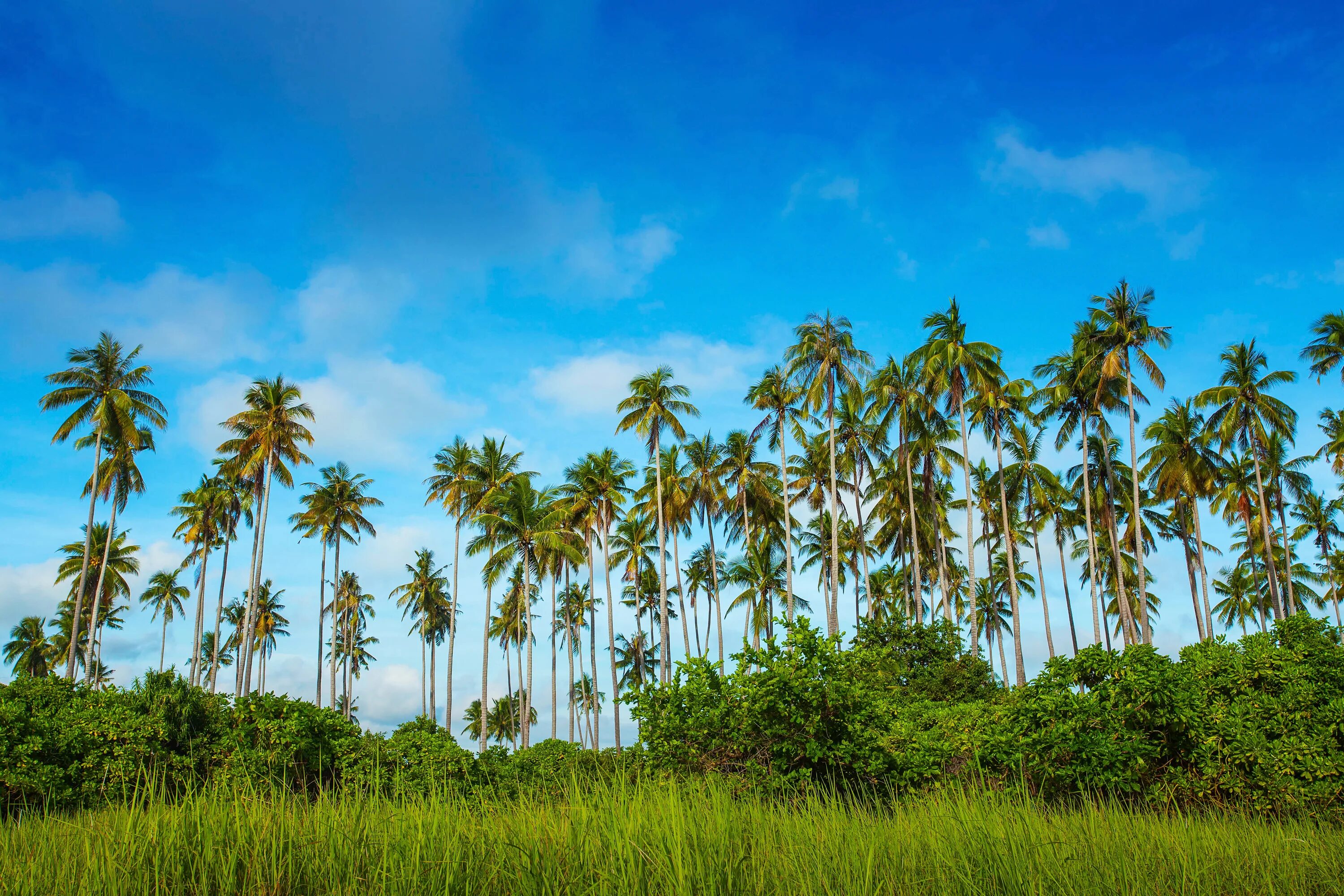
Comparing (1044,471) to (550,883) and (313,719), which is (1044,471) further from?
(550,883)

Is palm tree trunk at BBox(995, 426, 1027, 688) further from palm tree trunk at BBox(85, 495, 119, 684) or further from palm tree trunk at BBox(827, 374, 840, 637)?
palm tree trunk at BBox(85, 495, 119, 684)

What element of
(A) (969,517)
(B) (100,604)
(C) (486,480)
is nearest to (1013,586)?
(A) (969,517)

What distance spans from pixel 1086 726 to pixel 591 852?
37.5ft

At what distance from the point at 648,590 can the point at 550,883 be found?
52.6 meters

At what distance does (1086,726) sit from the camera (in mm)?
12898

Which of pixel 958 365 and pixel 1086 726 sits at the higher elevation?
pixel 958 365

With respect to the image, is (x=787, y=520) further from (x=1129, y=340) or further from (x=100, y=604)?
(x=100, y=604)

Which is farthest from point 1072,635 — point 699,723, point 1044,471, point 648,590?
point 699,723

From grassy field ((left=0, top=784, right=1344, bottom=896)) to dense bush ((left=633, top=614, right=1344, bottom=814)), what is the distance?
6570 mm

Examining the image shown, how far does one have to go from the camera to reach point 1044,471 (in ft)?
136

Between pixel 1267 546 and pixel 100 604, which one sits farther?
pixel 100 604

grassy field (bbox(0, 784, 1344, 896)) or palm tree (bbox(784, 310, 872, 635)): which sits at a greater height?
palm tree (bbox(784, 310, 872, 635))

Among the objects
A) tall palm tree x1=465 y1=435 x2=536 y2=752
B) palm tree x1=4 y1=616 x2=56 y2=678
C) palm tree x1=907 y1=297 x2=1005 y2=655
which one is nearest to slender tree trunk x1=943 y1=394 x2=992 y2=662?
palm tree x1=907 y1=297 x2=1005 y2=655

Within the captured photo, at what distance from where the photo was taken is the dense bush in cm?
1219
